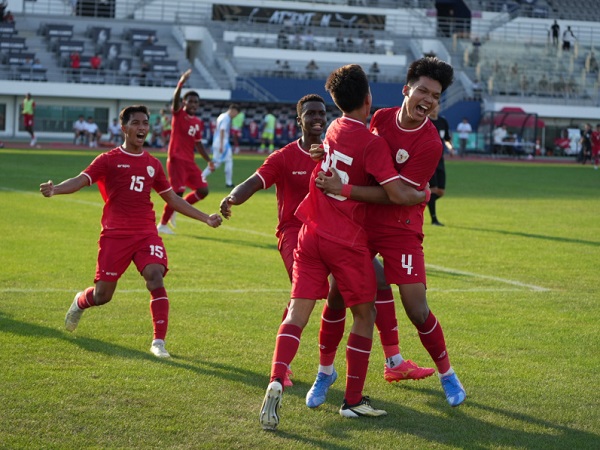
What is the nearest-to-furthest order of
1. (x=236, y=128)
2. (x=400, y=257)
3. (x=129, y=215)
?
(x=400, y=257)
(x=129, y=215)
(x=236, y=128)

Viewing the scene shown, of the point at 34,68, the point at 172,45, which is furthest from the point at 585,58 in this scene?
the point at 34,68

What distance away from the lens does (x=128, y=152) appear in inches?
316

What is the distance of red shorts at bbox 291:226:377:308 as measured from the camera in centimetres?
587

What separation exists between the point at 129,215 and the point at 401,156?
273cm

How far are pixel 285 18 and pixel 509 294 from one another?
5031 cm

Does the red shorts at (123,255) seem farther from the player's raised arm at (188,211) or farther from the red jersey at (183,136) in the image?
the red jersey at (183,136)

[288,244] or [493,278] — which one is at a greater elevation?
[288,244]

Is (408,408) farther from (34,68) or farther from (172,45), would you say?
(172,45)

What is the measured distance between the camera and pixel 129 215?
795 cm

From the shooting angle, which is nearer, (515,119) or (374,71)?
(515,119)

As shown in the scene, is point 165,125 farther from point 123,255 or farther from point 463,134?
point 123,255

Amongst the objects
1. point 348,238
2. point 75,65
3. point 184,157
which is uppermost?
point 75,65

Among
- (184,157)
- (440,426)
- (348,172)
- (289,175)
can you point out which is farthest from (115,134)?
(440,426)

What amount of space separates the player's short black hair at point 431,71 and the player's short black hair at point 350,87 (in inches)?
14.9
